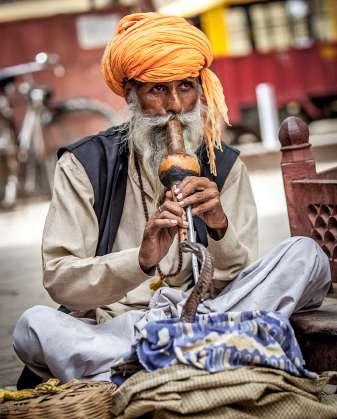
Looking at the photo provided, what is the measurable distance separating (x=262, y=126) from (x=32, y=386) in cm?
1474

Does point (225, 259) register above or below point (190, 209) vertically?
below

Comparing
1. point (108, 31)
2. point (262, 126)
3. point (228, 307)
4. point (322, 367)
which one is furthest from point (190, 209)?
point (262, 126)

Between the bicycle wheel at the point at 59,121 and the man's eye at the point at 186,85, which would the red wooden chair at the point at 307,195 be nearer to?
the man's eye at the point at 186,85

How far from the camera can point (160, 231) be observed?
140 inches

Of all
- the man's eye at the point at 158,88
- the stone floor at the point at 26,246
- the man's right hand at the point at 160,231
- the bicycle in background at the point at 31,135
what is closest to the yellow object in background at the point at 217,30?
the stone floor at the point at 26,246

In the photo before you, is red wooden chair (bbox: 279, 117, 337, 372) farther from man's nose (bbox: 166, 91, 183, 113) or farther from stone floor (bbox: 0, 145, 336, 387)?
stone floor (bbox: 0, 145, 336, 387)

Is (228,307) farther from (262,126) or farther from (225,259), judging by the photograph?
(262,126)

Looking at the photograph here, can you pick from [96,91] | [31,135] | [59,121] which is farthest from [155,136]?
[96,91]

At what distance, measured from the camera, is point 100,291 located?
3.78 metres

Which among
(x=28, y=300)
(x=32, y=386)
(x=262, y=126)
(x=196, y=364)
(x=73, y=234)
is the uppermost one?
(x=73, y=234)

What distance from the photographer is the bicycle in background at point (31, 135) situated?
12656 mm

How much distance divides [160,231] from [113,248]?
572 mm

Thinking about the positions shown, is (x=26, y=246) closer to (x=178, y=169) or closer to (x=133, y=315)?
(x=133, y=315)

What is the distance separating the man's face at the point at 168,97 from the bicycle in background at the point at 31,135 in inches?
337
